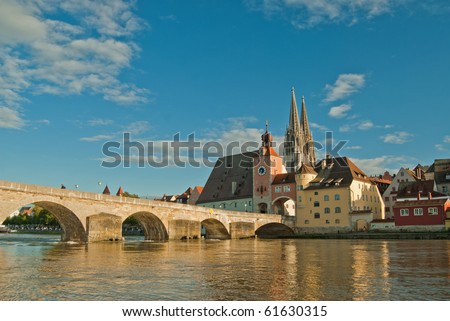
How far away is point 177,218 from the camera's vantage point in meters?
57.1

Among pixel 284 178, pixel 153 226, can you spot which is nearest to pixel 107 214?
pixel 153 226

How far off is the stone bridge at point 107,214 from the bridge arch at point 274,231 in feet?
40.3

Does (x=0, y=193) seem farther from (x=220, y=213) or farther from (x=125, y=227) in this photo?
(x=125, y=227)

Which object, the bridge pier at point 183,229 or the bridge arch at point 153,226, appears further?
the bridge pier at point 183,229

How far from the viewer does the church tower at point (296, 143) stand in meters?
136

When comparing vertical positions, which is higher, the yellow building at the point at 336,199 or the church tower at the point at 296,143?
the church tower at the point at 296,143

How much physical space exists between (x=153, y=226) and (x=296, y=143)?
3447 inches

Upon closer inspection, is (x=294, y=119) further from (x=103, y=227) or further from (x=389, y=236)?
(x=103, y=227)

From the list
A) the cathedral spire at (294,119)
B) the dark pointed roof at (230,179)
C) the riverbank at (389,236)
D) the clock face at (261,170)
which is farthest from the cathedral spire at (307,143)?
the riverbank at (389,236)

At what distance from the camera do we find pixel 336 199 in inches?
3022

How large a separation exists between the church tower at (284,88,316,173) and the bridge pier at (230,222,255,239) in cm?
6301

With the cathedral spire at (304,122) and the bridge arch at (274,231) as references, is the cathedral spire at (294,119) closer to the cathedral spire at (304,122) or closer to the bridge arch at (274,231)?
the cathedral spire at (304,122)

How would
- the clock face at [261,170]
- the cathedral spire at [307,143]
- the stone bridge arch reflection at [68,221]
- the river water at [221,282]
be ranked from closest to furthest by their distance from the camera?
the river water at [221,282] < the stone bridge arch reflection at [68,221] < the clock face at [261,170] < the cathedral spire at [307,143]

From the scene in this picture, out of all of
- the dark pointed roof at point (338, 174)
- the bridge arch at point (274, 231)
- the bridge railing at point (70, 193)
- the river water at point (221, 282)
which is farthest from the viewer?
the bridge arch at point (274, 231)
